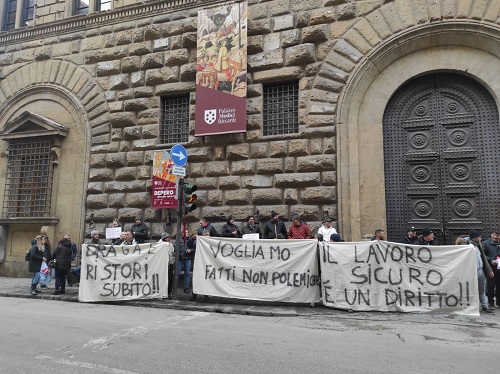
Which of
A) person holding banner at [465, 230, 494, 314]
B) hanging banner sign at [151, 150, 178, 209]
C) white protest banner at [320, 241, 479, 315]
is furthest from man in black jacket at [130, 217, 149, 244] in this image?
person holding banner at [465, 230, 494, 314]

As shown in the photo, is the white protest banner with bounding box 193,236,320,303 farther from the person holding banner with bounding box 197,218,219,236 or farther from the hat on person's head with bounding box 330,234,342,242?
the person holding banner with bounding box 197,218,219,236

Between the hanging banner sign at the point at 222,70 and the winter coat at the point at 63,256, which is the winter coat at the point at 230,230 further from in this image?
the winter coat at the point at 63,256

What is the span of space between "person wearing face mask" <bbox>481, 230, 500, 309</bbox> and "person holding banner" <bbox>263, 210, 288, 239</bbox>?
182 inches

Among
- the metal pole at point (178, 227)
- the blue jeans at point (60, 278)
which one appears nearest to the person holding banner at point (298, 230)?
the metal pole at point (178, 227)

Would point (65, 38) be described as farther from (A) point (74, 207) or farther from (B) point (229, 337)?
(B) point (229, 337)

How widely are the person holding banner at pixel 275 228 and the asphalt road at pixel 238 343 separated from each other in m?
3.21

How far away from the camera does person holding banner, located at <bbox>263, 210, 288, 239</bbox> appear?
11312mm

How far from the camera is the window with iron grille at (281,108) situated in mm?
12758

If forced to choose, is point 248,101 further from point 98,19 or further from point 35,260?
point 35,260

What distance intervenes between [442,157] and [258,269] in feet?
19.3

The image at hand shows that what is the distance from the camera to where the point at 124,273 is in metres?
10.5

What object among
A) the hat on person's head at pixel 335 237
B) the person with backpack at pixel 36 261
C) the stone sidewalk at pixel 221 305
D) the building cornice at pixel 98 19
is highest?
the building cornice at pixel 98 19

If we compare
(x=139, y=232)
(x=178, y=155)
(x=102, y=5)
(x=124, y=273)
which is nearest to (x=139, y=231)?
(x=139, y=232)

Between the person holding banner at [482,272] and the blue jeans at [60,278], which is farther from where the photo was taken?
the blue jeans at [60,278]
